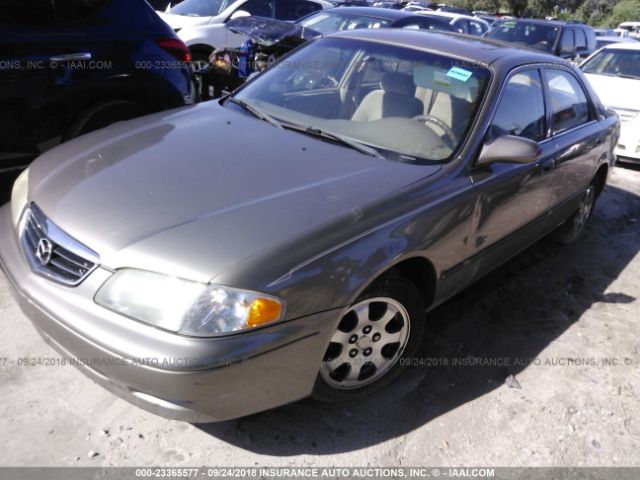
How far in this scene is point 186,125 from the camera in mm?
3182

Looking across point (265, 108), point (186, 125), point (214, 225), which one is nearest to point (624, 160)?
point (265, 108)

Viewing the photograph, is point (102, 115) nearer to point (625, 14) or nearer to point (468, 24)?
point (468, 24)

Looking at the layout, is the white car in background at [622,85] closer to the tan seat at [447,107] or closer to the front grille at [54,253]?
the tan seat at [447,107]

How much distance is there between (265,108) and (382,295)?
1.49 meters

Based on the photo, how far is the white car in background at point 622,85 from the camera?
700cm

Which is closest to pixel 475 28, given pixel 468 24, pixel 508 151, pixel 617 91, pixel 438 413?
pixel 468 24

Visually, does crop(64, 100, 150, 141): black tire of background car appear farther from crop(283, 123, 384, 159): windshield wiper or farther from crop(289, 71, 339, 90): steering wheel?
crop(283, 123, 384, 159): windshield wiper

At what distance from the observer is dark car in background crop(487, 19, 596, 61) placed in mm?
11180

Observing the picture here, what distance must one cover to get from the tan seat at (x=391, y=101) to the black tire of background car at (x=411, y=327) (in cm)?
100

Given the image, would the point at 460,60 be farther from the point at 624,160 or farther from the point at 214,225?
the point at 624,160

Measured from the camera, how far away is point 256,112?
3330 mm

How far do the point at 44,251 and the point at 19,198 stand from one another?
22.4 inches

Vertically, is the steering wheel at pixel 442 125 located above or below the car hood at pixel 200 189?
above

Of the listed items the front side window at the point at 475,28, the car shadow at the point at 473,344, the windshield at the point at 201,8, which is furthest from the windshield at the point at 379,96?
the front side window at the point at 475,28
